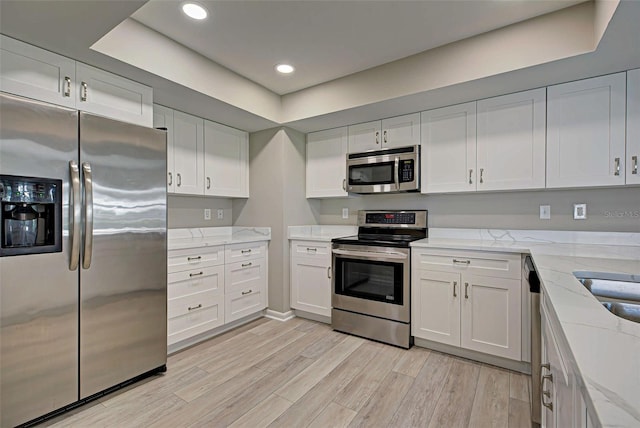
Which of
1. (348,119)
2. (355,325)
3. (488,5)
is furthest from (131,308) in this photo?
(488,5)

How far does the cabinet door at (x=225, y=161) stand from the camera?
3258 mm

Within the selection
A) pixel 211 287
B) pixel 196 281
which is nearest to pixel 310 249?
pixel 211 287

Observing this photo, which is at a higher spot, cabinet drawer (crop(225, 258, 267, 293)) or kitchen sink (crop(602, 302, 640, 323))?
kitchen sink (crop(602, 302, 640, 323))

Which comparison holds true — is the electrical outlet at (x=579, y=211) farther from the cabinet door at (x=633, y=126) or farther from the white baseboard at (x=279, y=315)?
the white baseboard at (x=279, y=315)

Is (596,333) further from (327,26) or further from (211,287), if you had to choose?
(211,287)

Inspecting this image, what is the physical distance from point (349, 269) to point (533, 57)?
2.17 metres

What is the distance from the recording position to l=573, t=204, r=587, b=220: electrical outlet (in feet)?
8.09

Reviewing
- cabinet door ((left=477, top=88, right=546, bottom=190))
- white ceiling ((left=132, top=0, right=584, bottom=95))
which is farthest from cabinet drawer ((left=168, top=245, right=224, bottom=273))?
cabinet door ((left=477, top=88, right=546, bottom=190))

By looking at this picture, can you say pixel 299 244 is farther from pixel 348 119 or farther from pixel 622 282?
pixel 622 282

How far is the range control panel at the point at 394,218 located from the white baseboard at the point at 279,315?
127 centimetres

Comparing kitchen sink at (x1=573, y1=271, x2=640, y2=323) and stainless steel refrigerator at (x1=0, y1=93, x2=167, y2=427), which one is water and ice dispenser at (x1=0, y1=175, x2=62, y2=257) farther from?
kitchen sink at (x1=573, y1=271, x2=640, y2=323)

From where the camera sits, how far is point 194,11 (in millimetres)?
1951

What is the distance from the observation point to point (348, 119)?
318cm

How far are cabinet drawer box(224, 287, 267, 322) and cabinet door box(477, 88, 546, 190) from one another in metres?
2.42
